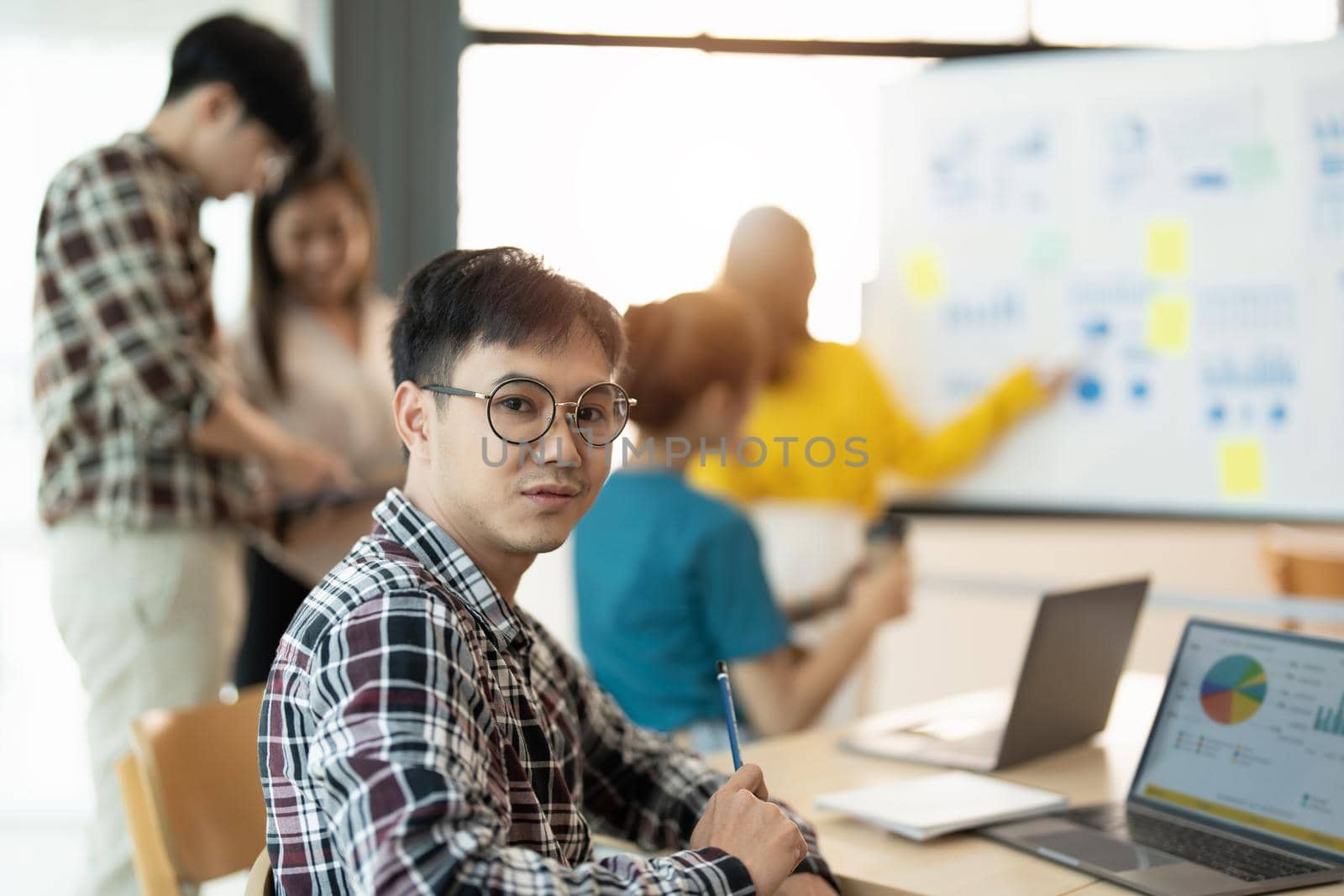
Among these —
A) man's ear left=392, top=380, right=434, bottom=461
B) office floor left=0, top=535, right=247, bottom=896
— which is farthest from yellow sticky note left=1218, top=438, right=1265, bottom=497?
office floor left=0, top=535, right=247, bottom=896

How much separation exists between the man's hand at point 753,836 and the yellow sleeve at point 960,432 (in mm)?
1970

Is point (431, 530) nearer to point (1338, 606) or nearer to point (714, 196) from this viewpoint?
point (1338, 606)

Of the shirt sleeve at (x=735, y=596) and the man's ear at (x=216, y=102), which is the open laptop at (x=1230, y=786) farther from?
the man's ear at (x=216, y=102)

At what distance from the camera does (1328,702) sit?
132 cm

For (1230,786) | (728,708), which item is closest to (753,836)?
(728,708)

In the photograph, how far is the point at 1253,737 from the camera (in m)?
1.38

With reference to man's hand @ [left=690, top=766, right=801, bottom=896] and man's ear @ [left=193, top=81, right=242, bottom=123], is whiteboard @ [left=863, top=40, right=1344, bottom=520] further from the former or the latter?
man's hand @ [left=690, top=766, right=801, bottom=896]

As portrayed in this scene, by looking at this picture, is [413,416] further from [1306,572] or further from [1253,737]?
[1306,572]

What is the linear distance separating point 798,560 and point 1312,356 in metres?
1.12

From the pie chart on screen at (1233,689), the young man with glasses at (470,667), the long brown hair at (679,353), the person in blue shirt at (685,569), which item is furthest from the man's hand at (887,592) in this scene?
the young man with glasses at (470,667)

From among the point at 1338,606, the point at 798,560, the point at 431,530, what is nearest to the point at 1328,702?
the point at 431,530

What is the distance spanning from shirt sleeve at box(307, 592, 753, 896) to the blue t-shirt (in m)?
0.80

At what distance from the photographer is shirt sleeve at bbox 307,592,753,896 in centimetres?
88

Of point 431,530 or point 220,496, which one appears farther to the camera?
point 220,496
